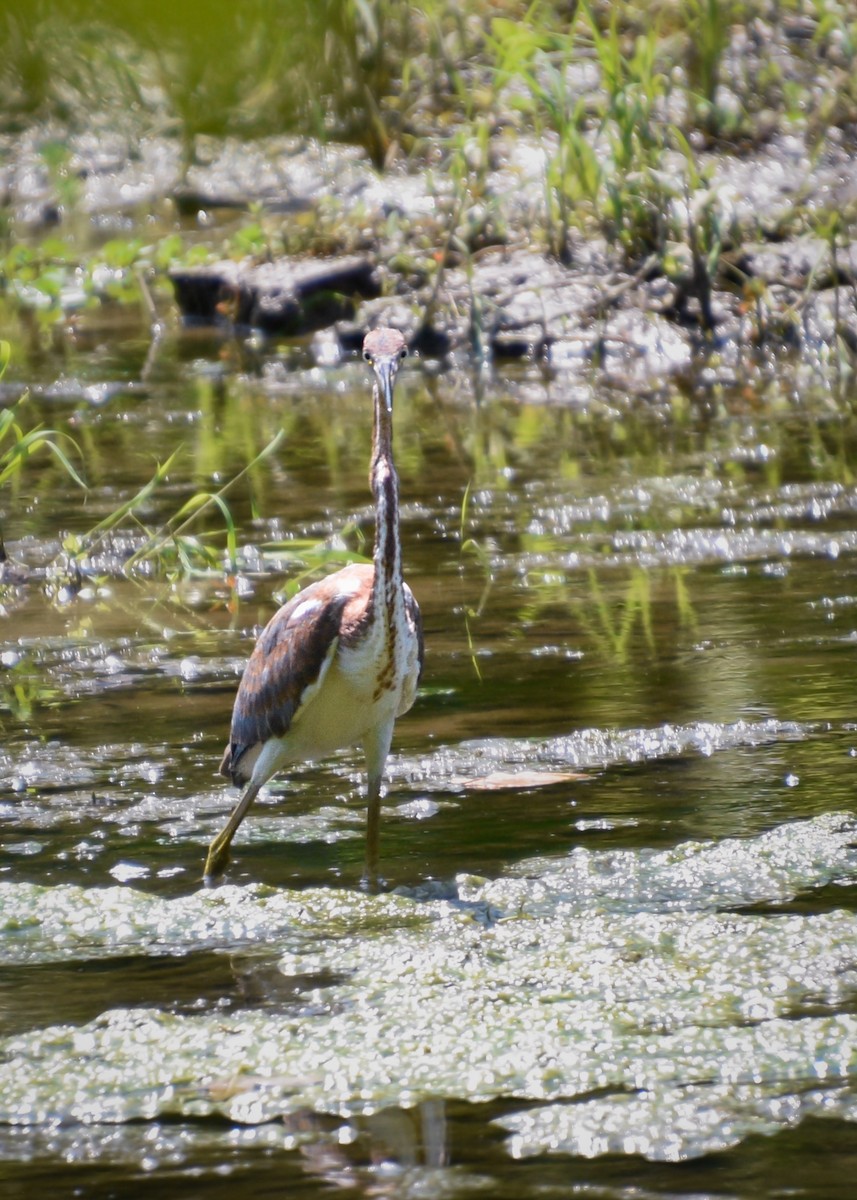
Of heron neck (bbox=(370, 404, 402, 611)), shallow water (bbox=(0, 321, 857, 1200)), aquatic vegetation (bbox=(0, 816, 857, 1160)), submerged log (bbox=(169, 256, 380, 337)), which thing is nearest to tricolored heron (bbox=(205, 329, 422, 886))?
heron neck (bbox=(370, 404, 402, 611))

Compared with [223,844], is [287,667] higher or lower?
higher

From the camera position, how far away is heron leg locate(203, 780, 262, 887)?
16.1 feet

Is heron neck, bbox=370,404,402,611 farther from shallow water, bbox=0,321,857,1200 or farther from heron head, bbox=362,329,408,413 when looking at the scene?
shallow water, bbox=0,321,857,1200

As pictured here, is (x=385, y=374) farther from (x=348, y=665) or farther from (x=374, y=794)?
(x=374, y=794)

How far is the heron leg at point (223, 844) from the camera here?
4898mm

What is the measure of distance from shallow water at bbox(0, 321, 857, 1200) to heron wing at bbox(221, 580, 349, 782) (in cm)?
35

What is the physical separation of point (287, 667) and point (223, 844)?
486 mm

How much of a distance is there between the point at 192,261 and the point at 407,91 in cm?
222

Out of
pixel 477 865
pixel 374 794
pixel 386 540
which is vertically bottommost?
pixel 477 865

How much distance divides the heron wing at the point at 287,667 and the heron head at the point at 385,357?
523 millimetres

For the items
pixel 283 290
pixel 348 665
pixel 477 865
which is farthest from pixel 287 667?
pixel 283 290

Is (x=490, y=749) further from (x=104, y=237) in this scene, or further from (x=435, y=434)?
(x=104, y=237)

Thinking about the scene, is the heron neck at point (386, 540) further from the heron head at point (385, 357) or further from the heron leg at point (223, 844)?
the heron leg at point (223, 844)

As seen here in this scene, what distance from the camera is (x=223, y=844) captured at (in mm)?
4941
